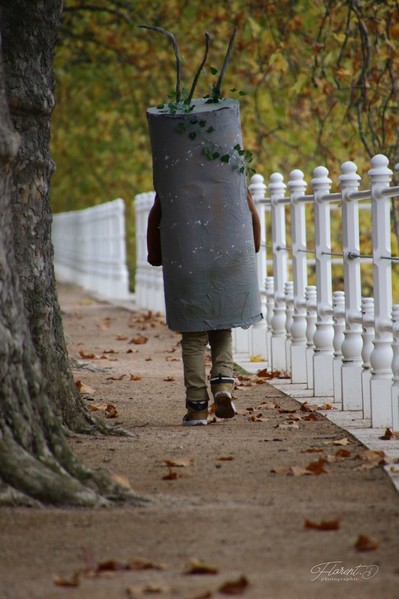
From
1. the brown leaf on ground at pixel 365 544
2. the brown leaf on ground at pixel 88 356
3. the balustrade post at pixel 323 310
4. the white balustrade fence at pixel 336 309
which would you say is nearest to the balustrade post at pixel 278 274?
the white balustrade fence at pixel 336 309

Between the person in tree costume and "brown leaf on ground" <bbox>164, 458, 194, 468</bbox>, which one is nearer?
"brown leaf on ground" <bbox>164, 458, 194, 468</bbox>

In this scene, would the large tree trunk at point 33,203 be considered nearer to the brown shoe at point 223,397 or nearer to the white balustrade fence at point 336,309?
the brown shoe at point 223,397

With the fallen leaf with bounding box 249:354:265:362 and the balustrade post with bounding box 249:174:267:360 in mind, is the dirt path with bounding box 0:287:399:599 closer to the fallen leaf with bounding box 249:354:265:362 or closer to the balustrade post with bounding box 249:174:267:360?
the fallen leaf with bounding box 249:354:265:362

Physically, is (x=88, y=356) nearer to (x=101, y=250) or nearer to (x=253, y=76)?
(x=253, y=76)

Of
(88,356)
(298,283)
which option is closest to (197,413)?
(298,283)

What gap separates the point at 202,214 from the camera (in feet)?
26.2

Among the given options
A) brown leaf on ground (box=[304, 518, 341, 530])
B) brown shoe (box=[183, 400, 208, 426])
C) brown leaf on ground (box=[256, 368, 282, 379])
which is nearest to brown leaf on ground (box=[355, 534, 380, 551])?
brown leaf on ground (box=[304, 518, 341, 530])

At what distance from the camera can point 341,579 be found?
442cm

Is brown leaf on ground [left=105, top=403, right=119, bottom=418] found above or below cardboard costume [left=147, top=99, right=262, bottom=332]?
below

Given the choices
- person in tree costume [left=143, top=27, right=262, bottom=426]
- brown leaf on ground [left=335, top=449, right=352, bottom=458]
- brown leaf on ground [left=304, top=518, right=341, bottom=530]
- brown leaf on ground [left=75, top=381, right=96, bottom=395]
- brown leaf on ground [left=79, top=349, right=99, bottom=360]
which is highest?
person in tree costume [left=143, top=27, right=262, bottom=426]

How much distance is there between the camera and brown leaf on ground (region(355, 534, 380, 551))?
15.6 feet

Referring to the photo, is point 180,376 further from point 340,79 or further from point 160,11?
point 160,11

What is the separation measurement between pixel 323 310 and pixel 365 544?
185 inches

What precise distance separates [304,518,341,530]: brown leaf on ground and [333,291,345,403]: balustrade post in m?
3.73
